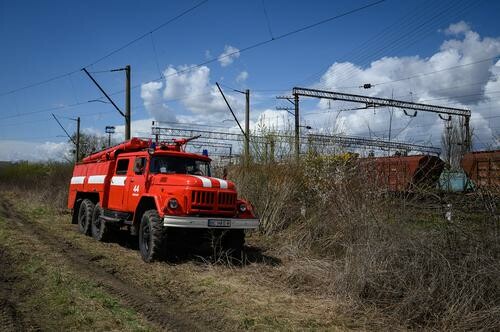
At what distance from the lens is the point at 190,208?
9.39 metres

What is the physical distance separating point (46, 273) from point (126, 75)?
54.4 feet

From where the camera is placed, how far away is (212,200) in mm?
9672

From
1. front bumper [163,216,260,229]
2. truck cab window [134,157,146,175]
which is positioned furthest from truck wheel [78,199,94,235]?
front bumper [163,216,260,229]

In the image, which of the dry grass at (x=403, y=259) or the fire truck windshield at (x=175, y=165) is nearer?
the dry grass at (x=403, y=259)

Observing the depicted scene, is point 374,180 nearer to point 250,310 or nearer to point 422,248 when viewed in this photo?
point 422,248

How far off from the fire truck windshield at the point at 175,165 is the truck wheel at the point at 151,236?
1.09m

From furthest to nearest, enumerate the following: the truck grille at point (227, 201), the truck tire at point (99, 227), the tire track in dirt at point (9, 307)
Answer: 1. the truck tire at point (99, 227)
2. the truck grille at point (227, 201)
3. the tire track in dirt at point (9, 307)

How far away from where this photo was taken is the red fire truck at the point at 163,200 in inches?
371

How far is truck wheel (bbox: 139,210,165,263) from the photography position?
370 inches

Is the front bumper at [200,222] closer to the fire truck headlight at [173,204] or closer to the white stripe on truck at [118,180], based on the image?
the fire truck headlight at [173,204]

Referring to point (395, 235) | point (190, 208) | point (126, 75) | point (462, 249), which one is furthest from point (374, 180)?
point (126, 75)

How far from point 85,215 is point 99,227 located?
132 cm

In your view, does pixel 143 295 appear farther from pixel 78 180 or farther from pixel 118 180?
pixel 78 180

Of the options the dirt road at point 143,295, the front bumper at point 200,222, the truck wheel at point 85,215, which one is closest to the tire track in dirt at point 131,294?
the dirt road at point 143,295
